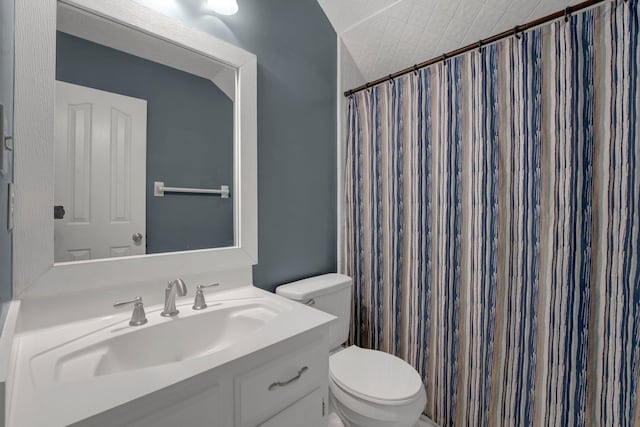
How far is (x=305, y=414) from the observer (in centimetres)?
97

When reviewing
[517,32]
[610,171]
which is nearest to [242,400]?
[610,171]

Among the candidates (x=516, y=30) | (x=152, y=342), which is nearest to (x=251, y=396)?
(x=152, y=342)

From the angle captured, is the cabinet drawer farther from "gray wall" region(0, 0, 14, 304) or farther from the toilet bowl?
"gray wall" region(0, 0, 14, 304)

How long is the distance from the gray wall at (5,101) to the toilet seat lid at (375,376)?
1.17m

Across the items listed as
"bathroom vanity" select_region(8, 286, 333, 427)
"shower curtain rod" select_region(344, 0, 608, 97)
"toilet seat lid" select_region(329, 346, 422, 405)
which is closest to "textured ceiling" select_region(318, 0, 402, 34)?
"shower curtain rod" select_region(344, 0, 608, 97)

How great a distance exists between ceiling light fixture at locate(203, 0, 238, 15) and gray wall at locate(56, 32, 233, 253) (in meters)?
0.30

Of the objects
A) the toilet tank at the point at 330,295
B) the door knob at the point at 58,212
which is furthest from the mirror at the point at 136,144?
the toilet tank at the point at 330,295

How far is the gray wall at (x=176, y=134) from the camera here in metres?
1.04

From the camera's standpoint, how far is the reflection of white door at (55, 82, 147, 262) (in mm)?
968

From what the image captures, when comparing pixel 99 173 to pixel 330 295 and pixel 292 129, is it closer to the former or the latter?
pixel 292 129

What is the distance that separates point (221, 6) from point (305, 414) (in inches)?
63.7

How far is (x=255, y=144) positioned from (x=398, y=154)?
0.80 m

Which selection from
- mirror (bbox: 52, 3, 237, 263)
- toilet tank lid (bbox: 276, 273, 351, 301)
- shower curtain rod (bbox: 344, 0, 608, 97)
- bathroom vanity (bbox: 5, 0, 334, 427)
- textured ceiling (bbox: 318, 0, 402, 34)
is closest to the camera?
bathroom vanity (bbox: 5, 0, 334, 427)

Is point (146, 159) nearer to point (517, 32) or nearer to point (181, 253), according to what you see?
point (181, 253)
